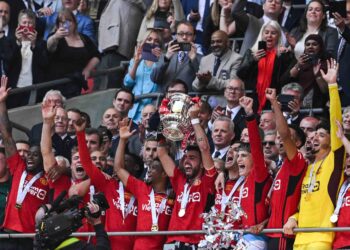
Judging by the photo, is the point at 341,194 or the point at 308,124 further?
the point at 308,124

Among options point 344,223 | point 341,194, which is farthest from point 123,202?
point 344,223

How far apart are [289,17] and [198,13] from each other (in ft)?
5.06

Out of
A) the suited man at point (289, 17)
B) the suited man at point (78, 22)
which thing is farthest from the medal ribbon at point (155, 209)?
the suited man at point (78, 22)

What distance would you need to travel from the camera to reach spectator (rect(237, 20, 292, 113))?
19094 mm

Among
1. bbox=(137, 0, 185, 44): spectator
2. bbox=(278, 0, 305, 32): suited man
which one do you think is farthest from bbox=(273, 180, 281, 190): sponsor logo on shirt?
bbox=(137, 0, 185, 44): spectator

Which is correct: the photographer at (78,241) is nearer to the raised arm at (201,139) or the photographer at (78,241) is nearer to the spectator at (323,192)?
the spectator at (323,192)

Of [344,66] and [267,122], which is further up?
[344,66]

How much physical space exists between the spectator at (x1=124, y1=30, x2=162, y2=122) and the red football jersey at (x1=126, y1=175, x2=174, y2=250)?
118 inches

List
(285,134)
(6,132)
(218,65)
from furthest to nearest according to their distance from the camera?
(218,65) → (6,132) → (285,134)

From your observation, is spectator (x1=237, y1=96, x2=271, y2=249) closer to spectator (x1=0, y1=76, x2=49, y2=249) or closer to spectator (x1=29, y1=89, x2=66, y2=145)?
spectator (x1=0, y1=76, x2=49, y2=249)

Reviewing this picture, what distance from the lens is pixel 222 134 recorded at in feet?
57.9

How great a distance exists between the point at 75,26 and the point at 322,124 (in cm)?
553

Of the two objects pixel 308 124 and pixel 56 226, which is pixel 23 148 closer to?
pixel 308 124

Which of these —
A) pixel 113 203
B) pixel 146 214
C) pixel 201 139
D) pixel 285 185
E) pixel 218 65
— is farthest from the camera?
pixel 218 65
